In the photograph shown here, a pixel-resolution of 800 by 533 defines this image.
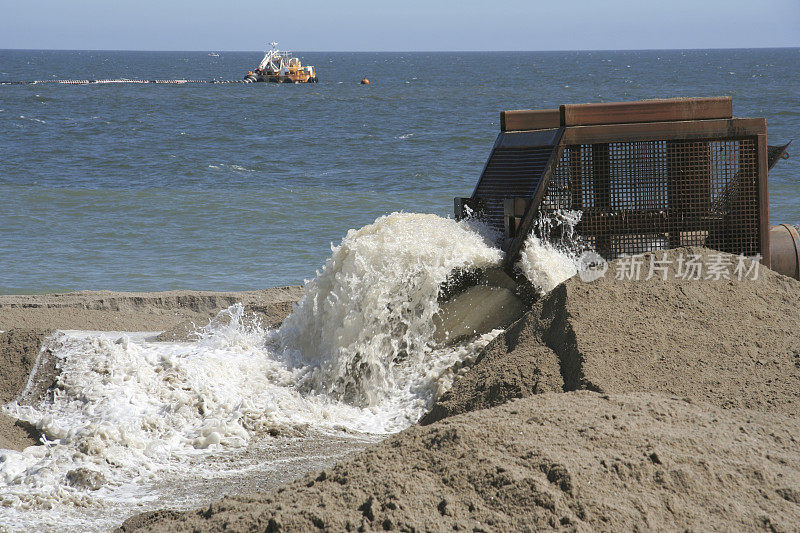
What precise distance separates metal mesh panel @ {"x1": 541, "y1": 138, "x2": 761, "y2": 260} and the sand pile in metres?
1.05

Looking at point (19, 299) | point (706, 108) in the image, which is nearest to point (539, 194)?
point (706, 108)

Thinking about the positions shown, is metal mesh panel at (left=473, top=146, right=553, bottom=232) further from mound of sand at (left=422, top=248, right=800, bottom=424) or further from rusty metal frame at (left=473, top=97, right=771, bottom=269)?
mound of sand at (left=422, top=248, right=800, bottom=424)

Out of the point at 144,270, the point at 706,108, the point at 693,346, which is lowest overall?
the point at 144,270

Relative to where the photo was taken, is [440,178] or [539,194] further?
[440,178]

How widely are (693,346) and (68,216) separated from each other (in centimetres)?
1390

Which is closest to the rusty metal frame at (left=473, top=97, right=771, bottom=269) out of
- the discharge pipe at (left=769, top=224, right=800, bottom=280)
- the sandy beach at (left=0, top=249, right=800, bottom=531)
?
the discharge pipe at (left=769, top=224, right=800, bottom=280)

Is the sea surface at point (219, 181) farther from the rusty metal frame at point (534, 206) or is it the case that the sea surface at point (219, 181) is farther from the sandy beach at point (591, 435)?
the sandy beach at point (591, 435)

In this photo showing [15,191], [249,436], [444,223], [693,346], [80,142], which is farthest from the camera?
[80,142]

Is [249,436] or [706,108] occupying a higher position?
[706,108]

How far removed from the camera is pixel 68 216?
15.5 metres

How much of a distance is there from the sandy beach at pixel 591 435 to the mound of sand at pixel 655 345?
0.01 metres

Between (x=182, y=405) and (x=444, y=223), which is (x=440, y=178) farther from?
(x=182, y=405)

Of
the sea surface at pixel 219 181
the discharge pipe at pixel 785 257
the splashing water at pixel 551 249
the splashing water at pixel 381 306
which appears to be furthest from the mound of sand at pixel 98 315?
the discharge pipe at pixel 785 257

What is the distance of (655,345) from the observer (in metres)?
4.59
